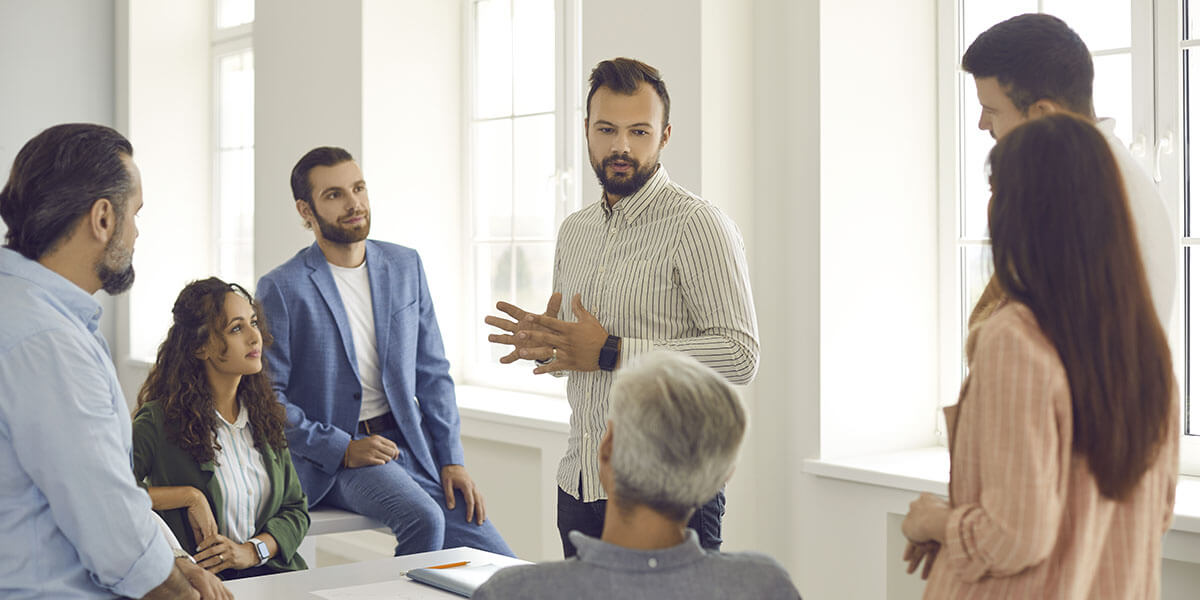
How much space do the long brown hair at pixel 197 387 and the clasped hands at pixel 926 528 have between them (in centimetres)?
180

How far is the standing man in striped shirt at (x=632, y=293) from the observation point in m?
2.36

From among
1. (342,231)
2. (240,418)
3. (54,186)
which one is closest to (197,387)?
(240,418)

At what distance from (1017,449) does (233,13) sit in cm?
661

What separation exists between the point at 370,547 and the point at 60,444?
12.0 feet

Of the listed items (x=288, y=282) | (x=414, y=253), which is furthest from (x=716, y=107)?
(x=288, y=282)

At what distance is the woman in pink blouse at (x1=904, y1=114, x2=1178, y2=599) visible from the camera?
1391mm

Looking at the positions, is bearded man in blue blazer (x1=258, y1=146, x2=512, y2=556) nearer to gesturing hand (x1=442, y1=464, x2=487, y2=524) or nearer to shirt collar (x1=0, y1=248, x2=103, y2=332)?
gesturing hand (x1=442, y1=464, x2=487, y2=524)

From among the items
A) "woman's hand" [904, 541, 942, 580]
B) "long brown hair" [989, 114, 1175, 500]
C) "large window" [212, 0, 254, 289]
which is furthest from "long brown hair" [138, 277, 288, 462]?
"large window" [212, 0, 254, 289]

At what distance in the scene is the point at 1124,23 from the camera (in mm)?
3217

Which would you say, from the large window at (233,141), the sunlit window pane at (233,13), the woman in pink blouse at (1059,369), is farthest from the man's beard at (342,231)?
the sunlit window pane at (233,13)

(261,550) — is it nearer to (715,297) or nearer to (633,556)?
(715,297)

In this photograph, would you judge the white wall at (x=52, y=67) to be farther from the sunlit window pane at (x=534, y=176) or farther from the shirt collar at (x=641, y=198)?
the shirt collar at (x=641, y=198)

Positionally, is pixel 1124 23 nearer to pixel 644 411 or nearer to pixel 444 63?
pixel 644 411

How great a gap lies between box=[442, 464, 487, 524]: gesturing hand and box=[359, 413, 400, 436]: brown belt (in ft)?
0.72
